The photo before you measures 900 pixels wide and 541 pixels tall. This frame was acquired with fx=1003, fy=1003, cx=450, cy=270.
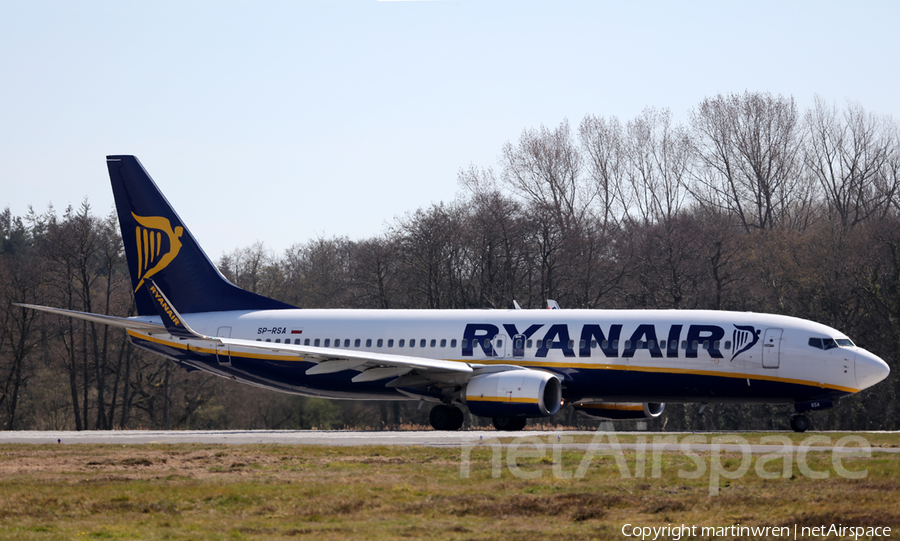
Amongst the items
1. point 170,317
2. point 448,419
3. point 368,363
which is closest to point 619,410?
point 448,419

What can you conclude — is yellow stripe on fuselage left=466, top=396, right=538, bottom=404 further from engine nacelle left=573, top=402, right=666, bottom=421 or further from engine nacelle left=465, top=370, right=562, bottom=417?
engine nacelle left=573, top=402, right=666, bottom=421

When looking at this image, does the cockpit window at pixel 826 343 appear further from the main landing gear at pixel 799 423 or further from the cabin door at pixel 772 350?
the main landing gear at pixel 799 423

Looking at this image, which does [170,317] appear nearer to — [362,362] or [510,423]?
[362,362]

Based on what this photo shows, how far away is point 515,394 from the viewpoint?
2595cm

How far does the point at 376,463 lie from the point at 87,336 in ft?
156

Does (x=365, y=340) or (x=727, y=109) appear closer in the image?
(x=365, y=340)

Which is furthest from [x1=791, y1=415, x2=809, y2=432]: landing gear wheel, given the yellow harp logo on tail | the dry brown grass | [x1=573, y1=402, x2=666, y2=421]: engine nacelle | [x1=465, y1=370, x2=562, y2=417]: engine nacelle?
the yellow harp logo on tail

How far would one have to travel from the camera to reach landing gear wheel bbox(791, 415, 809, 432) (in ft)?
85.0

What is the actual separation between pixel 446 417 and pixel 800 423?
9535 mm

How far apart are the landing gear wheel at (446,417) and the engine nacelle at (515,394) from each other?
174 centimetres

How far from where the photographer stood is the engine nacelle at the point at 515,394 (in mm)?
25750

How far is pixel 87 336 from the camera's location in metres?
59.7

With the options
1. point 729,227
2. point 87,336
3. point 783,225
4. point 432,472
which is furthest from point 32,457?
point 783,225

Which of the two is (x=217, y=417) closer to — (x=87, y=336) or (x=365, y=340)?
(x=87, y=336)
